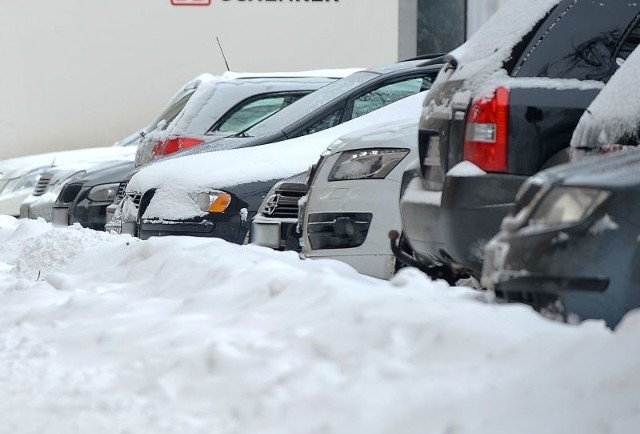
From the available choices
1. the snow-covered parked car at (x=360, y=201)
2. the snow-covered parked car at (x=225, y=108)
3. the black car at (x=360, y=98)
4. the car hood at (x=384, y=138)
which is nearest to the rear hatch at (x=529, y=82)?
the snow-covered parked car at (x=360, y=201)

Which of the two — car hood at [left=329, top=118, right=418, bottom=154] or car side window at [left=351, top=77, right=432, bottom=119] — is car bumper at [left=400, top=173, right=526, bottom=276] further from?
car side window at [left=351, top=77, right=432, bottom=119]

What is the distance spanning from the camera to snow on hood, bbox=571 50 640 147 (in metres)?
5.10

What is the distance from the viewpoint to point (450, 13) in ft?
73.2

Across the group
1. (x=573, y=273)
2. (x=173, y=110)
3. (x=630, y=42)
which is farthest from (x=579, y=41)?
(x=173, y=110)

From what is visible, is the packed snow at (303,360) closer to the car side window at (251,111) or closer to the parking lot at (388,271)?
the parking lot at (388,271)

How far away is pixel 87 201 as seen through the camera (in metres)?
11.9

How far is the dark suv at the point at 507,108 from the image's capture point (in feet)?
18.8

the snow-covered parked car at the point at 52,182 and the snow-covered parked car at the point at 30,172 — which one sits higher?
the snow-covered parked car at the point at 52,182

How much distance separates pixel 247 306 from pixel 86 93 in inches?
706

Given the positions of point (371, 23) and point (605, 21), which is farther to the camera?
point (371, 23)

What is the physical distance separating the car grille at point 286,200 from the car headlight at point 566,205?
13.2ft

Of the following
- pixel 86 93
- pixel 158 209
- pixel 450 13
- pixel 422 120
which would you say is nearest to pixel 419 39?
pixel 450 13

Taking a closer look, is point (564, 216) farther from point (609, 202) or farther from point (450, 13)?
point (450, 13)

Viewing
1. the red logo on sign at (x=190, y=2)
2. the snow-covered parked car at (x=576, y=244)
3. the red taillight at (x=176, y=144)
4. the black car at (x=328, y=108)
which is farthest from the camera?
the red logo on sign at (x=190, y=2)
